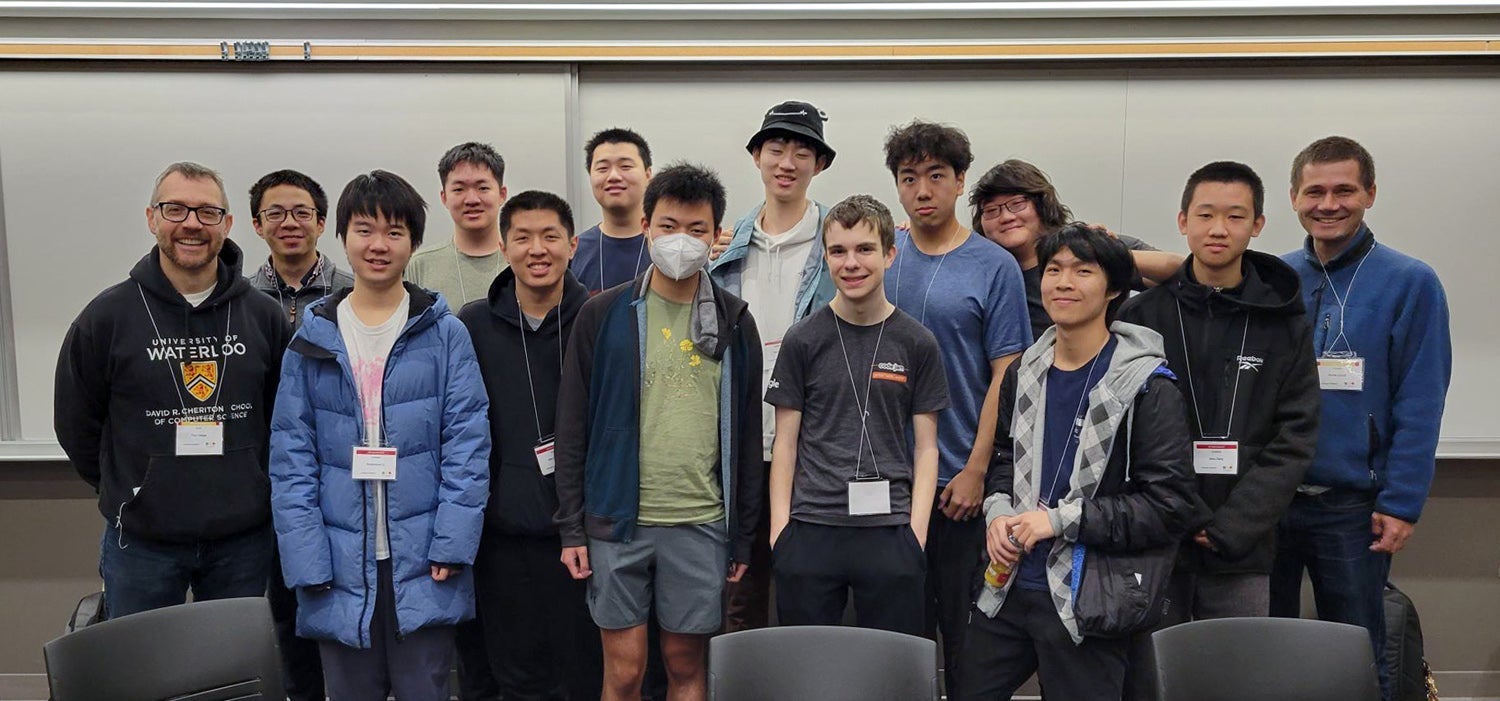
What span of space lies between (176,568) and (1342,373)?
3241 millimetres

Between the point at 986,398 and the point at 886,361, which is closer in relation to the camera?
the point at 886,361

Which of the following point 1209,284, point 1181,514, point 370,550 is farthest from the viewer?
point 1209,284

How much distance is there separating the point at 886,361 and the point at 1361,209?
1508 millimetres

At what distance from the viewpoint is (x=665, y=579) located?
2.24 meters

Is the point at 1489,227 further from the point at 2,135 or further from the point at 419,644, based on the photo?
the point at 2,135

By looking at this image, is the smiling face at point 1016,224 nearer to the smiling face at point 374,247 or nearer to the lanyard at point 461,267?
the lanyard at point 461,267

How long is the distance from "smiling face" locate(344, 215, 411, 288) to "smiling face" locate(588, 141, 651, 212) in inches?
31.7

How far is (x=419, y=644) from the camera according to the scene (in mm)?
2217

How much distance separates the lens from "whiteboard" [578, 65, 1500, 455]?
3.27 meters

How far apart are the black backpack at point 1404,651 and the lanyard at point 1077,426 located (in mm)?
1744

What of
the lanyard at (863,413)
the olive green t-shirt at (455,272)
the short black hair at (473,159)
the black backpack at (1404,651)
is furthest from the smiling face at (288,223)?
the black backpack at (1404,651)

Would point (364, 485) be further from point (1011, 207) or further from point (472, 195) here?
point (1011, 207)

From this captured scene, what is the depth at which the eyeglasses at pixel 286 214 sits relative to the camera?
2834 millimetres

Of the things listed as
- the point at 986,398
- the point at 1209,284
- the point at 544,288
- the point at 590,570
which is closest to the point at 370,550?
the point at 590,570
